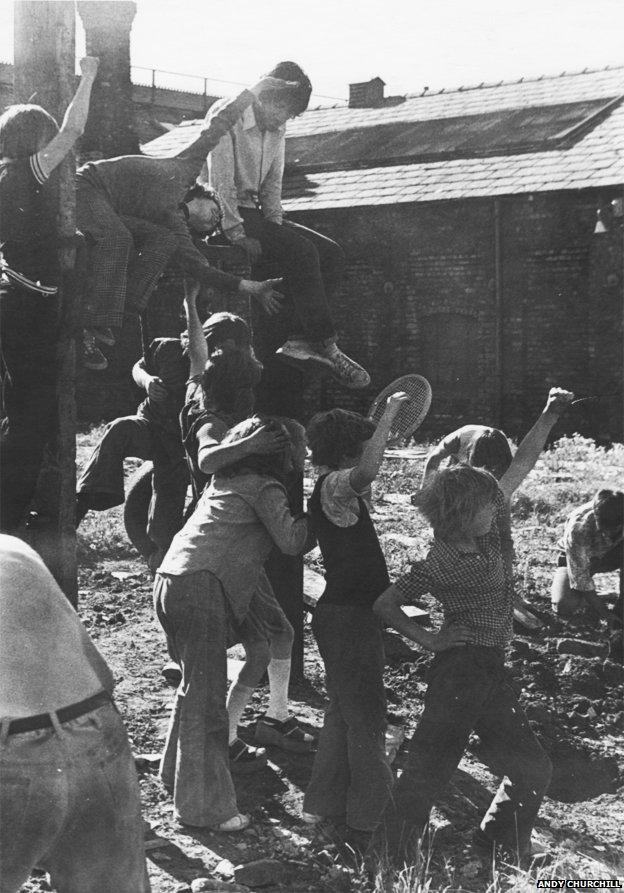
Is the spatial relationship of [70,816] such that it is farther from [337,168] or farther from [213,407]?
[337,168]

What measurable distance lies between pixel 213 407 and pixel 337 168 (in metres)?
15.9

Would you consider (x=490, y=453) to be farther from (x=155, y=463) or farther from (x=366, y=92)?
(x=366, y=92)

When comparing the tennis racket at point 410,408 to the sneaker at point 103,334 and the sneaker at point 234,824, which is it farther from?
the sneaker at point 234,824

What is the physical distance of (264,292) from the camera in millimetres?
5094

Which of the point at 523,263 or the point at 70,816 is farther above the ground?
the point at 523,263

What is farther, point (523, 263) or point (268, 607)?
point (523, 263)

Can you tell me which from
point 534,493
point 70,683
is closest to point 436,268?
point 534,493

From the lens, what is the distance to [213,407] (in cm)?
471

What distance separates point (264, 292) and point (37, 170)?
4.45 ft

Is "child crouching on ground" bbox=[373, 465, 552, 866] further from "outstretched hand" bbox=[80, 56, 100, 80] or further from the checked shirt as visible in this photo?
"outstretched hand" bbox=[80, 56, 100, 80]

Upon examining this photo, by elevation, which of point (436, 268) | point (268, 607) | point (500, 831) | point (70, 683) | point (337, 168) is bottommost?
point (500, 831)

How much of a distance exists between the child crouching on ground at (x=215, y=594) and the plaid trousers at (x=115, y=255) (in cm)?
80

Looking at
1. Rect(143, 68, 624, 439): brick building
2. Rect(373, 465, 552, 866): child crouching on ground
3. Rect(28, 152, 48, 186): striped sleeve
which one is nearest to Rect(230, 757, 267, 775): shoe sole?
Rect(373, 465, 552, 866): child crouching on ground

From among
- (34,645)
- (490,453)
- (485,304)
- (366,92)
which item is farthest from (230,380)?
(366,92)
